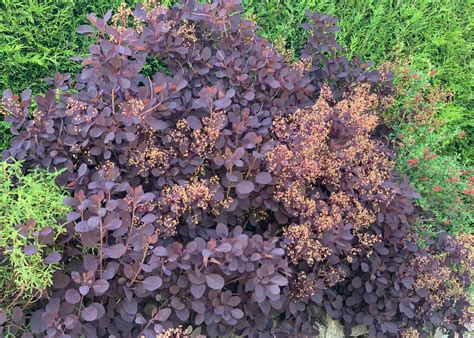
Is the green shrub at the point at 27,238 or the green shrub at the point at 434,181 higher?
the green shrub at the point at 27,238

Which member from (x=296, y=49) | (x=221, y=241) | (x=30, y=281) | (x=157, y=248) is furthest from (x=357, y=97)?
(x=30, y=281)

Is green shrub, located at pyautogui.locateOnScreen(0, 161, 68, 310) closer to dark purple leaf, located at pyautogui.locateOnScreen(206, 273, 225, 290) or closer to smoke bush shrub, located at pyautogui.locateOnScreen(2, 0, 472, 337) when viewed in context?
smoke bush shrub, located at pyautogui.locateOnScreen(2, 0, 472, 337)

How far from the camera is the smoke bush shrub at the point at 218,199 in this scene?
→ 2.06 m

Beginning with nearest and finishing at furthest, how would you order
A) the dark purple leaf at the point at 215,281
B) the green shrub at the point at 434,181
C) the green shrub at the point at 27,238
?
the green shrub at the point at 27,238 → the dark purple leaf at the point at 215,281 → the green shrub at the point at 434,181

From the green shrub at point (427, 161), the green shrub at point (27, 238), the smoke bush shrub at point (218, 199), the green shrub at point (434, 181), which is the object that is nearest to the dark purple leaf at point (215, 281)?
the smoke bush shrub at point (218, 199)

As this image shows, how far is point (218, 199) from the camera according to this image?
7.46ft

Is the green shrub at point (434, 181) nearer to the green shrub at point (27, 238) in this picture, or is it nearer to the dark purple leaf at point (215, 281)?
the dark purple leaf at point (215, 281)

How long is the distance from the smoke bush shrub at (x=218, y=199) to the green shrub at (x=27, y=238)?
9 centimetres

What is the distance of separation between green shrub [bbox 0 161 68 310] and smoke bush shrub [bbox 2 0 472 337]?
87 mm

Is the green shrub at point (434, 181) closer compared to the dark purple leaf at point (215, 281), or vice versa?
the dark purple leaf at point (215, 281)

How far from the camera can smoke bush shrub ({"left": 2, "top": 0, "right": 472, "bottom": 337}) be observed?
206 cm

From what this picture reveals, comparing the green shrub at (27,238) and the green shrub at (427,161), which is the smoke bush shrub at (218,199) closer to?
the green shrub at (27,238)

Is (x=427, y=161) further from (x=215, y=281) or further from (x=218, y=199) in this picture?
(x=215, y=281)

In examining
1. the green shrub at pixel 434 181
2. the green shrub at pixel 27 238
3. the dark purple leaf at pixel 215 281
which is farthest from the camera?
the green shrub at pixel 434 181
